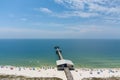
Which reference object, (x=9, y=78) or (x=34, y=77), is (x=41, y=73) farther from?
(x=9, y=78)

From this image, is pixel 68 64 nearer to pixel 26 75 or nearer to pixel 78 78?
pixel 78 78

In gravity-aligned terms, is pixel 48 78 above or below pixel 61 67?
below

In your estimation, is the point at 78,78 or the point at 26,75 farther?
the point at 26,75

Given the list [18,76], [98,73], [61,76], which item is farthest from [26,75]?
[98,73]

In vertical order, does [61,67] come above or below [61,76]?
above

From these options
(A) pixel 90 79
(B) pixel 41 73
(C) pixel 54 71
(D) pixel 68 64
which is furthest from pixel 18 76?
(A) pixel 90 79

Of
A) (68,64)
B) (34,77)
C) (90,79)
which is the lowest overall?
(90,79)

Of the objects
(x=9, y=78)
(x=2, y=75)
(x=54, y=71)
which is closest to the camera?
(x=9, y=78)

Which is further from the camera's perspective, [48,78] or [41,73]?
[41,73]

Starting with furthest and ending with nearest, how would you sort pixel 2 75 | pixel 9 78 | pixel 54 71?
pixel 54 71 < pixel 2 75 < pixel 9 78
